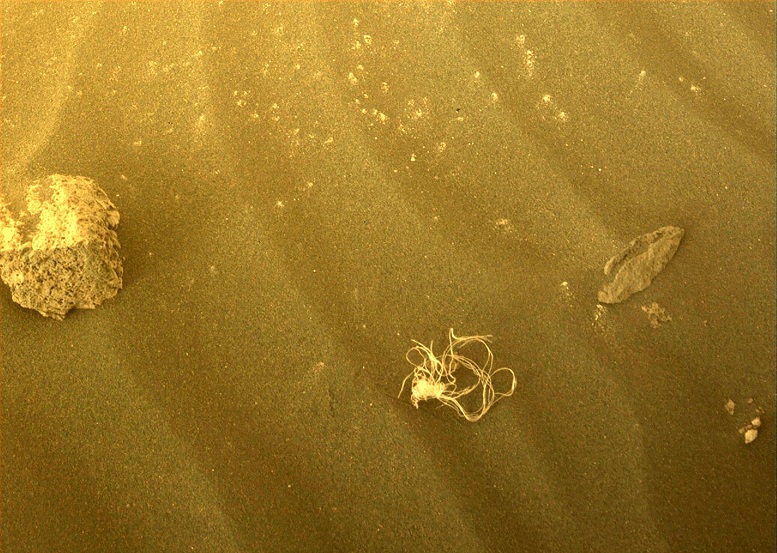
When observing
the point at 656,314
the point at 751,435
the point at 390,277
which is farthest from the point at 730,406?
the point at 390,277

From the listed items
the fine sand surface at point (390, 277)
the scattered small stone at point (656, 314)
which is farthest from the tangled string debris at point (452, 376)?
the scattered small stone at point (656, 314)

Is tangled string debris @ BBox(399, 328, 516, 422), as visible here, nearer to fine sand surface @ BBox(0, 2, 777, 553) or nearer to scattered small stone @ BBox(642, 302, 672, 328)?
fine sand surface @ BBox(0, 2, 777, 553)

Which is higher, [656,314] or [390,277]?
[390,277]

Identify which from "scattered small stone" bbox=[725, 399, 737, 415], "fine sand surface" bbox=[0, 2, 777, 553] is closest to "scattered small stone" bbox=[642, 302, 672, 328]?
"fine sand surface" bbox=[0, 2, 777, 553]

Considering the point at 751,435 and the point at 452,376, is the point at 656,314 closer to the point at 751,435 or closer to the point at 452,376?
the point at 751,435

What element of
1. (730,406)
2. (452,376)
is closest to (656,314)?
→ (730,406)

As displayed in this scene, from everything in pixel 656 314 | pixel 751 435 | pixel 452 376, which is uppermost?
pixel 452 376

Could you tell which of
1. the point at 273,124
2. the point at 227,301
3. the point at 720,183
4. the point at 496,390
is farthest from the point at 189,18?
the point at 720,183
